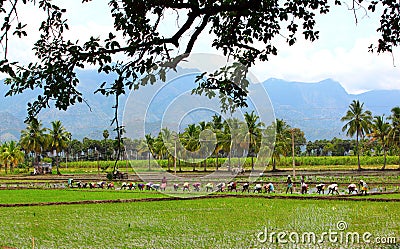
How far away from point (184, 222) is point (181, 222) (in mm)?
74

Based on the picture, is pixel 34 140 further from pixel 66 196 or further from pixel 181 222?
pixel 181 222

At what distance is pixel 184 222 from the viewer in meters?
11.9

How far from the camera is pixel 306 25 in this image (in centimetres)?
470

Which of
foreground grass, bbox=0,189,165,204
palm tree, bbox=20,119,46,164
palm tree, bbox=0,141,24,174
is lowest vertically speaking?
foreground grass, bbox=0,189,165,204

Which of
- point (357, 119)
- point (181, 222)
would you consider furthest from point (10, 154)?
point (181, 222)

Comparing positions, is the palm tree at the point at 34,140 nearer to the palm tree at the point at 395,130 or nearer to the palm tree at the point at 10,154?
the palm tree at the point at 10,154

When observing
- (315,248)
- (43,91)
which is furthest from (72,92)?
(315,248)

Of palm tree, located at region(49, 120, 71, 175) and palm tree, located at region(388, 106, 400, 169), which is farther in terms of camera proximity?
palm tree, located at region(49, 120, 71, 175)

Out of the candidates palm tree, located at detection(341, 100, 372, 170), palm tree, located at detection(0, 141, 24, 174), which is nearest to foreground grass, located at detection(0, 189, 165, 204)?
palm tree, located at detection(341, 100, 372, 170)

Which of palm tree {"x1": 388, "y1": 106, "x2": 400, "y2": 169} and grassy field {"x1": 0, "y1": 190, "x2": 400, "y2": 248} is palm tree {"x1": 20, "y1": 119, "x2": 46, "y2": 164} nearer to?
palm tree {"x1": 388, "y1": 106, "x2": 400, "y2": 169}

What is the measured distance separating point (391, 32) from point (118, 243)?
6119mm

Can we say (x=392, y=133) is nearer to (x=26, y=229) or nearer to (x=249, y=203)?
(x=249, y=203)

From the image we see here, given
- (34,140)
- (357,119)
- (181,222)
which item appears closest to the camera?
(181,222)

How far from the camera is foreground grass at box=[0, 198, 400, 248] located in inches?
361
